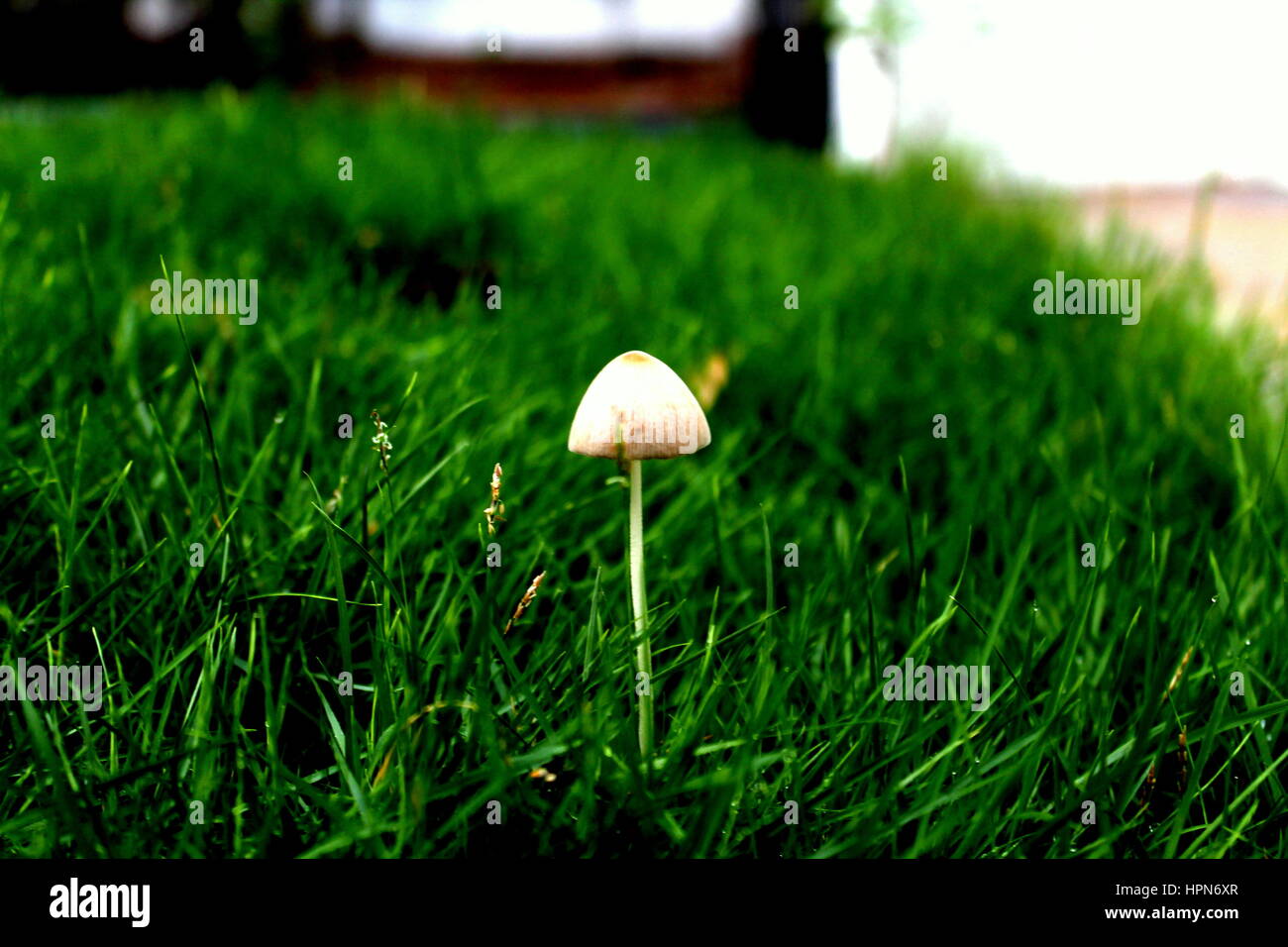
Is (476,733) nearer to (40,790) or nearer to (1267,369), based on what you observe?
(40,790)

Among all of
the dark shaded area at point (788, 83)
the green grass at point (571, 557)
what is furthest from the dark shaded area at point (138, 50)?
the green grass at point (571, 557)

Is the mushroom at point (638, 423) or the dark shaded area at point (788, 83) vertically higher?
the dark shaded area at point (788, 83)

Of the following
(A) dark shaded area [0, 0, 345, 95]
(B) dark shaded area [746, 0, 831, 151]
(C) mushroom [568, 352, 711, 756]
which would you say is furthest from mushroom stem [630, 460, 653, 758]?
(A) dark shaded area [0, 0, 345, 95]

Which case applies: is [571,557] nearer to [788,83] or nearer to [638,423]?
[638,423]

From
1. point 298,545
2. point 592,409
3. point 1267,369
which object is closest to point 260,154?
point 298,545

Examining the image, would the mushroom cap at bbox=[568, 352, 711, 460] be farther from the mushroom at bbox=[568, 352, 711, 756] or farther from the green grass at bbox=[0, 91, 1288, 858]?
the green grass at bbox=[0, 91, 1288, 858]

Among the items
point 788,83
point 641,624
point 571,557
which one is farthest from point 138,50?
point 641,624

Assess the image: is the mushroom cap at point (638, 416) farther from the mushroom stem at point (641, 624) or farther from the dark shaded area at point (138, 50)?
the dark shaded area at point (138, 50)
